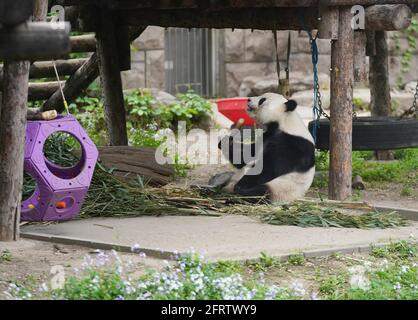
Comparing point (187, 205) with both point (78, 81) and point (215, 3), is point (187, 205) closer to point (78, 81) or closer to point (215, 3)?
point (215, 3)

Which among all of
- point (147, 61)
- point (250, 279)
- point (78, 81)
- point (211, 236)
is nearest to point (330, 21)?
point (211, 236)

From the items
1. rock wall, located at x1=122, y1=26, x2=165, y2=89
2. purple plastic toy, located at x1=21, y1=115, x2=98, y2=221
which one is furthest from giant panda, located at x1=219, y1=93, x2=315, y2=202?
rock wall, located at x1=122, y1=26, x2=165, y2=89

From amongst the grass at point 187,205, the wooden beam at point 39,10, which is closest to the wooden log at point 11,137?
the wooden beam at point 39,10

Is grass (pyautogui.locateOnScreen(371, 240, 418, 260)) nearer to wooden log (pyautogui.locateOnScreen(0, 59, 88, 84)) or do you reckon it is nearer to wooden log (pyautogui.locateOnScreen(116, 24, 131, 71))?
wooden log (pyautogui.locateOnScreen(116, 24, 131, 71))

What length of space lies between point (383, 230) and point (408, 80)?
11.4 meters

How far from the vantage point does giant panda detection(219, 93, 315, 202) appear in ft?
→ 26.5

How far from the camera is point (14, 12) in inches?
169

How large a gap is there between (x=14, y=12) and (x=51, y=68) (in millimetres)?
6403

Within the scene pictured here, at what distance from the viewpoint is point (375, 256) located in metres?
6.21

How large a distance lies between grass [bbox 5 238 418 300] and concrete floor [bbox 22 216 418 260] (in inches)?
7.5

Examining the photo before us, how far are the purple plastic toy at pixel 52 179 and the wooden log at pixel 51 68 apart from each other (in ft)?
10.9

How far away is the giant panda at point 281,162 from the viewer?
8062 millimetres

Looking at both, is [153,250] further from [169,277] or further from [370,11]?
[370,11]

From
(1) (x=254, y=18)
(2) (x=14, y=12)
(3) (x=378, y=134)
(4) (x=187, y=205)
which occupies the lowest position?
(4) (x=187, y=205)
